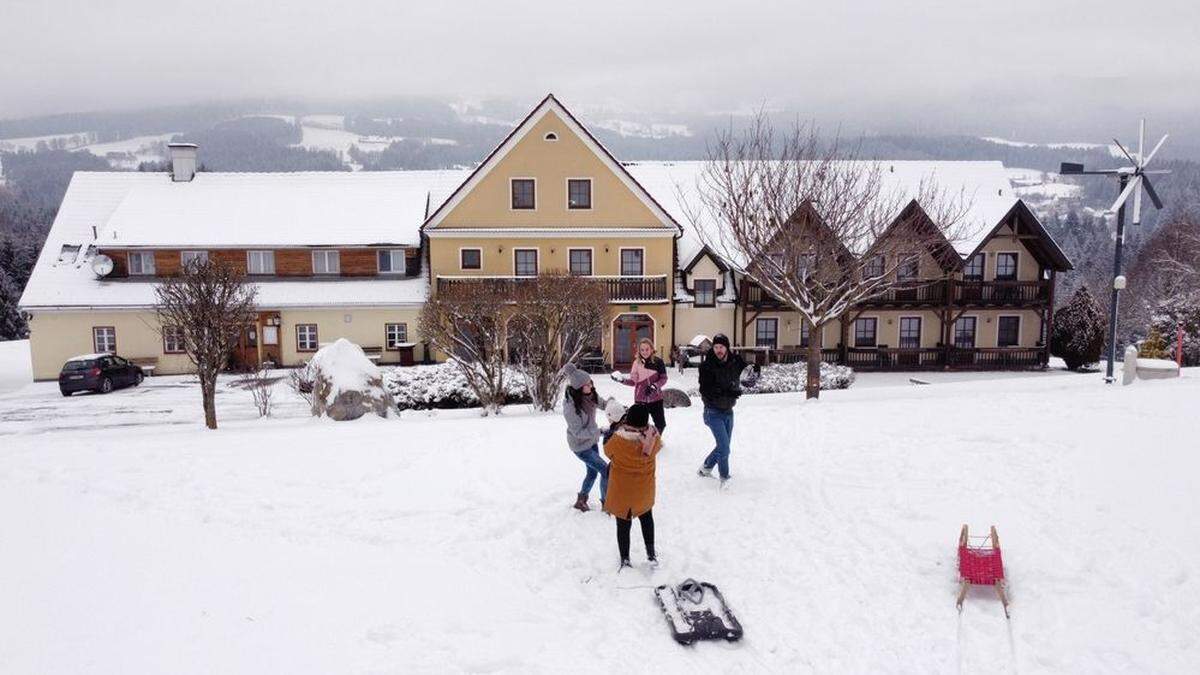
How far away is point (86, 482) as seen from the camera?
384 inches

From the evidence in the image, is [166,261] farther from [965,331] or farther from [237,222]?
[965,331]

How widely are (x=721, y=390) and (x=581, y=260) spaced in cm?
2161

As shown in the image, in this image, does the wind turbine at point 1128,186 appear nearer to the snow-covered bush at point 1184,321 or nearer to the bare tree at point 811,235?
the bare tree at point 811,235

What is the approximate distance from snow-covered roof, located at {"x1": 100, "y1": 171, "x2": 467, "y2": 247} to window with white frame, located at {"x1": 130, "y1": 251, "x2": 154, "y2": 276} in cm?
62

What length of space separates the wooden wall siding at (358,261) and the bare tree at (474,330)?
37.9ft

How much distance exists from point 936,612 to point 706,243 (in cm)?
2425

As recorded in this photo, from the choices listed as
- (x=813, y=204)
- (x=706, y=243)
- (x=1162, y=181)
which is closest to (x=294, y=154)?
(x=706, y=243)

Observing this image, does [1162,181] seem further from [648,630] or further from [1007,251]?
[648,630]

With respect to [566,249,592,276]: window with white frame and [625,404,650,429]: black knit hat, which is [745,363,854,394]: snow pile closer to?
[566,249,592,276]: window with white frame

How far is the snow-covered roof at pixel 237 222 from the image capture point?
29500 mm

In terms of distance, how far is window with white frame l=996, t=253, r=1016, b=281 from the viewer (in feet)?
103

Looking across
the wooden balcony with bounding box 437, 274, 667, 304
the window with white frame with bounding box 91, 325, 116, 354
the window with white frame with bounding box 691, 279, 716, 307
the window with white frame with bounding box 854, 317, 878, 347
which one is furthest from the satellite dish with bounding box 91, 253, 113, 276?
the window with white frame with bounding box 854, 317, 878, 347

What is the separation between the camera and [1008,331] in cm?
3241

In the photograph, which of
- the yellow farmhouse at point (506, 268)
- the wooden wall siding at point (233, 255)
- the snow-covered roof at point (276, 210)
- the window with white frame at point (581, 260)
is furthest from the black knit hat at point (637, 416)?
the wooden wall siding at point (233, 255)
